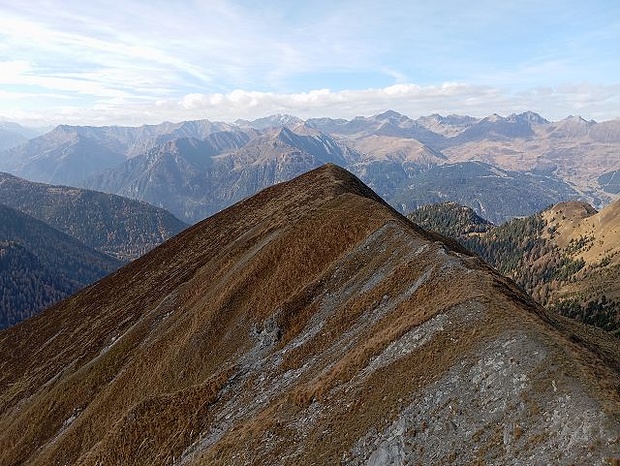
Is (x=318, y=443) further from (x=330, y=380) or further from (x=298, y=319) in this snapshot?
(x=298, y=319)

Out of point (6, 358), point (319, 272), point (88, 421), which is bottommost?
point (6, 358)

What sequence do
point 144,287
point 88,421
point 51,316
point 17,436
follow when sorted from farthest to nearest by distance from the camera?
point 51,316
point 144,287
point 17,436
point 88,421

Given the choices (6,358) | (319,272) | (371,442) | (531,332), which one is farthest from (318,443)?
(6,358)

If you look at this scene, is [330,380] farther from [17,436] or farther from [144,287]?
[144,287]

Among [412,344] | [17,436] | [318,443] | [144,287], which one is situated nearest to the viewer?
[318,443]

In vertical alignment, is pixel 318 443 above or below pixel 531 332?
below

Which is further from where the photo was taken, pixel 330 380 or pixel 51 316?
pixel 51 316
